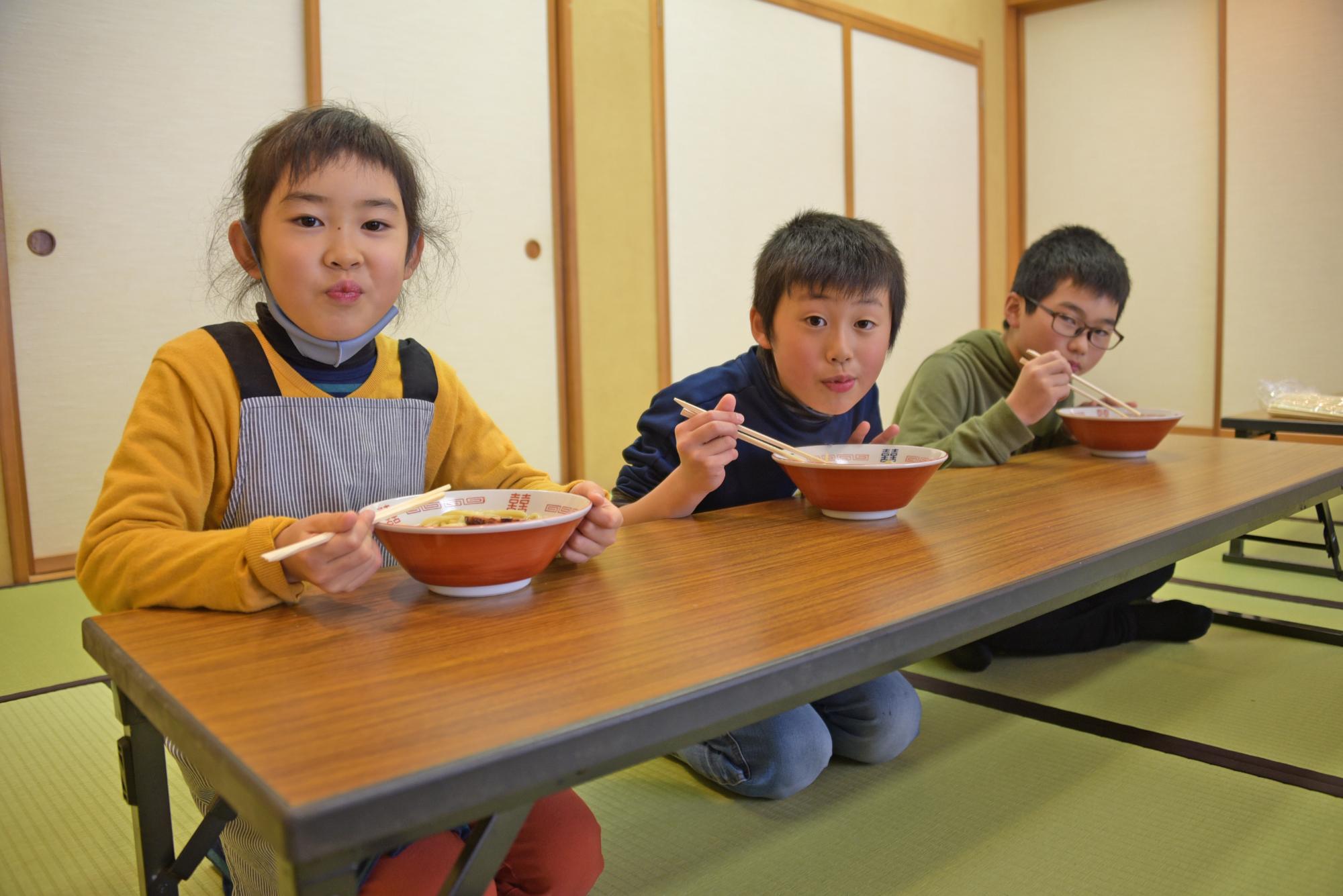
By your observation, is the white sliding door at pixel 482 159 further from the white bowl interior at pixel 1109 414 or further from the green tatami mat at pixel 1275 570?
the green tatami mat at pixel 1275 570

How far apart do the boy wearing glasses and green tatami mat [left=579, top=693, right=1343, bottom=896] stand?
0.44 m

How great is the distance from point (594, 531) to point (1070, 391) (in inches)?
49.1

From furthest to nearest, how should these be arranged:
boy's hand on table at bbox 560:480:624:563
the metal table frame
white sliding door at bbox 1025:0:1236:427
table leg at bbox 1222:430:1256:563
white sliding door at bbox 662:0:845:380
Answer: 1. white sliding door at bbox 1025:0:1236:427
2. white sliding door at bbox 662:0:845:380
3. table leg at bbox 1222:430:1256:563
4. boy's hand on table at bbox 560:480:624:563
5. the metal table frame

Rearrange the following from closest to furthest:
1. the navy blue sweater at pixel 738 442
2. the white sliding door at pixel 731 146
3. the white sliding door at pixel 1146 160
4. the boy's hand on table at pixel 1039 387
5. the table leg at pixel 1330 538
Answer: the navy blue sweater at pixel 738 442 < the boy's hand on table at pixel 1039 387 < the table leg at pixel 1330 538 < the white sliding door at pixel 731 146 < the white sliding door at pixel 1146 160

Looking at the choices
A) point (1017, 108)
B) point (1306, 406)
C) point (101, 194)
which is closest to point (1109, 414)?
point (1306, 406)

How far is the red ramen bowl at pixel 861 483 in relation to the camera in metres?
1.17

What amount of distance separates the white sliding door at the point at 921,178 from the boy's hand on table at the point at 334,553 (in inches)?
175

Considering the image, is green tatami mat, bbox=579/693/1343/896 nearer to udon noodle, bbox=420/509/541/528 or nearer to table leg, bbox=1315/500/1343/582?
udon noodle, bbox=420/509/541/528

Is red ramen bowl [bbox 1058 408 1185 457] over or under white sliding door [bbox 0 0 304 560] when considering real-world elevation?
under

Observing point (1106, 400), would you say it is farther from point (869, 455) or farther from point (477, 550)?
point (477, 550)

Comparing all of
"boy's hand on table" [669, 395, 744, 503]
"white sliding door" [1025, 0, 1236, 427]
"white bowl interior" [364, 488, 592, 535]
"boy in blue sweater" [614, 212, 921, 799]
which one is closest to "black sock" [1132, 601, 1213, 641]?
"boy in blue sweater" [614, 212, 921, 799]

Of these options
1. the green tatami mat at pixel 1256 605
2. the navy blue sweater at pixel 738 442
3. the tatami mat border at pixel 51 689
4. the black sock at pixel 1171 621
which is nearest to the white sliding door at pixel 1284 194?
the green tatami mat at pixel 1256 605

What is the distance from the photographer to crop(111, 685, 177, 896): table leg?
33.4 inches

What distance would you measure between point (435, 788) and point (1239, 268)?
5.59 metres
